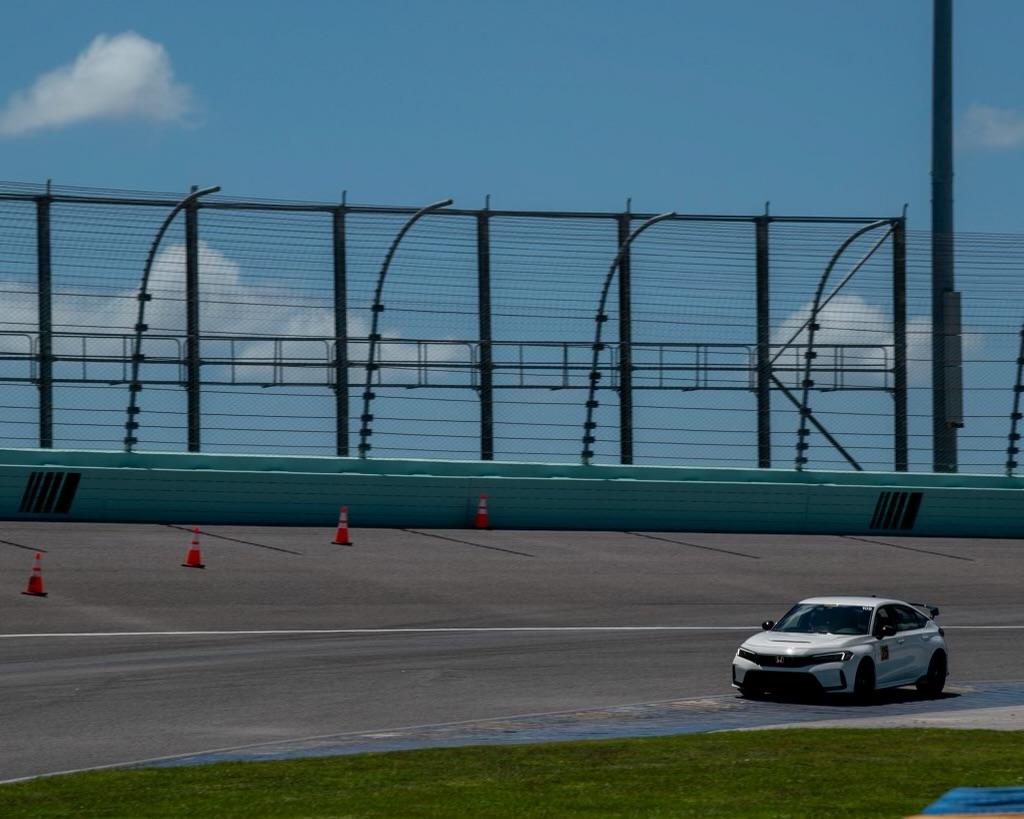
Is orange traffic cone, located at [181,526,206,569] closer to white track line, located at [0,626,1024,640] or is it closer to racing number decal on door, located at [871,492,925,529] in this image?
white track line, located at [0,626,1024,640]

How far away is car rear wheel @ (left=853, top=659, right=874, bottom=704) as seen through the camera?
55.1 ft

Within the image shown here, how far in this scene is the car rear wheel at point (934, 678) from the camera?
17375mm

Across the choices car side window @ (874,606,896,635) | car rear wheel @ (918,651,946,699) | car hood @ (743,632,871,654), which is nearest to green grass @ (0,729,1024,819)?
car hood @ (743,632,871,654)

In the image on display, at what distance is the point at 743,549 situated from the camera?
2762 cm

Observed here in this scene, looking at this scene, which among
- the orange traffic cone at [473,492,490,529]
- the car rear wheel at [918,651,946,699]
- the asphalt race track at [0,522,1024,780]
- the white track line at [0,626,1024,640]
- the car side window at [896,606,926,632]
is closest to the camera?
the asphalt race track at [0,522,1024,780]

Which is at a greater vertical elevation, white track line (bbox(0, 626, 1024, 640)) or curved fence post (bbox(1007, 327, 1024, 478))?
curved fence post (bbox(1007, 327, 1024, 478))

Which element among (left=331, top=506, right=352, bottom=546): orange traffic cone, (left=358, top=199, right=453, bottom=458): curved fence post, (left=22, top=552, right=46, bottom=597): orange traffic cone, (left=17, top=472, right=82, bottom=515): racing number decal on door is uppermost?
(left=358, top=199, right=453, bottom=458): curved fence post

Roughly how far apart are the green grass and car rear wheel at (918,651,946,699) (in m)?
4.22

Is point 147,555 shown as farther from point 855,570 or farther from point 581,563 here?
point 855,570

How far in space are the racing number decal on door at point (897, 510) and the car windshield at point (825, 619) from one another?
12.7 m

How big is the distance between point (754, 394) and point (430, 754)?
613 inches

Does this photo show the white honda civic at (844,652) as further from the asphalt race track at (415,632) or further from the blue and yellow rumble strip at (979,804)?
the blue and yellow rumble strip at (979,804)

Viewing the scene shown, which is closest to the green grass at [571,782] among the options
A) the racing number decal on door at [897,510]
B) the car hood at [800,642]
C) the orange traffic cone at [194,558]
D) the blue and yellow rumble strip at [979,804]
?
the blue and yellow rumble strip at [979,804]

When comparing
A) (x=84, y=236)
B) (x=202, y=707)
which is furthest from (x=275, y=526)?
(x=202, y=707)
